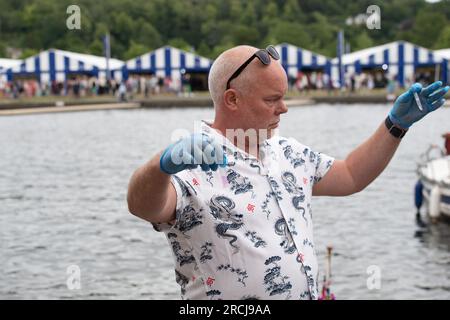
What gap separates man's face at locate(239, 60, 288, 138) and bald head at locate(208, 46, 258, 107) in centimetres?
4

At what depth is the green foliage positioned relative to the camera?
128m

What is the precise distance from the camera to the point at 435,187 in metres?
21.8

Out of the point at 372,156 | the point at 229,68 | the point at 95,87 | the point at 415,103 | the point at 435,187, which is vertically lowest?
the point at 435,187

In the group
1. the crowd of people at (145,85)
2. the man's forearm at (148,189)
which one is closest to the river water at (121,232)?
the man's forearm at (148,189)

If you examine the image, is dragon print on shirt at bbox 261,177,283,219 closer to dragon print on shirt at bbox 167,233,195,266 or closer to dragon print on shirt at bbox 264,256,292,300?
dragon print on shirt at bbox 264,256,292,300

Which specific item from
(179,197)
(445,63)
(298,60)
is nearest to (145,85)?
(298,60)

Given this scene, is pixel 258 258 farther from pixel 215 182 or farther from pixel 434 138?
pixel 434 138

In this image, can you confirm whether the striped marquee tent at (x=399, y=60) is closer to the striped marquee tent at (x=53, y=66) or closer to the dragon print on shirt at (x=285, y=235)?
the striped marquee tent at (x=53, y=66)

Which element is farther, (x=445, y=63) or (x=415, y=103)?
(x=445, y=63)

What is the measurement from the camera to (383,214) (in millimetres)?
24219

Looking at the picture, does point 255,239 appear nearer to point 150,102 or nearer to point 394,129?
point 394,129

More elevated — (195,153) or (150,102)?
(195,153)

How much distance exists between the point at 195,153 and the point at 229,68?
722 millimetres
